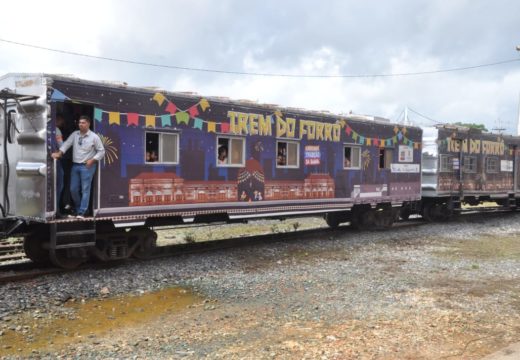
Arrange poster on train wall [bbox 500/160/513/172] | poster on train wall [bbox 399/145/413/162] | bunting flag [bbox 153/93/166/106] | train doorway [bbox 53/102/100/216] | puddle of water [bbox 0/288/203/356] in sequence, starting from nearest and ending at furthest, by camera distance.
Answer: puddle of water [bbox 0/288/203/356] → train doorway [bbox 53/102/100/216] → bunting flag [bbox 153/93/166/106] → poster on train wall [bbox 399/145/413/162] → poster on train wall [bbox 500/160/513/172]

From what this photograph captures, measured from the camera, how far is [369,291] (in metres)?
7.55

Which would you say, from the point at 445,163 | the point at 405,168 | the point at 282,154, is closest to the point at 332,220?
the point at 405,168

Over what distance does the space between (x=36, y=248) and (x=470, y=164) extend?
15.5 m

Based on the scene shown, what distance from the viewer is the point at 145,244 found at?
9477 mm

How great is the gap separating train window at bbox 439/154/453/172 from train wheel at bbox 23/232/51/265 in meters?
13.0

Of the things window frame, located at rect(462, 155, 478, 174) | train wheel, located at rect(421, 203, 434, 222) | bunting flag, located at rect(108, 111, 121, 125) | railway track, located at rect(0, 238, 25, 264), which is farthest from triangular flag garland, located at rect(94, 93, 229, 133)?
window frame, located at rect(462, 155, 478, 174)

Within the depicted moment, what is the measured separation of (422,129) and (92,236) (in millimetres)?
12279

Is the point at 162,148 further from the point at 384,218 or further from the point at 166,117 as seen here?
the point at 384,218

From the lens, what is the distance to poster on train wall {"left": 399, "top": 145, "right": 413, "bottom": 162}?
15.4 meters

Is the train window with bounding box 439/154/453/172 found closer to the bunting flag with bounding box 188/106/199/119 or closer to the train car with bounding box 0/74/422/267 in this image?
the train car with bounding box 0/74/422/267

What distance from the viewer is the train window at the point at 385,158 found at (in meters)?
14.6

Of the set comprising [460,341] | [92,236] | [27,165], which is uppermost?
[27,165]

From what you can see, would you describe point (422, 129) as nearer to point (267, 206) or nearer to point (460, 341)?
point (267, 206)

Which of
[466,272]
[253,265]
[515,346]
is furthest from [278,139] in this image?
[515,346]
